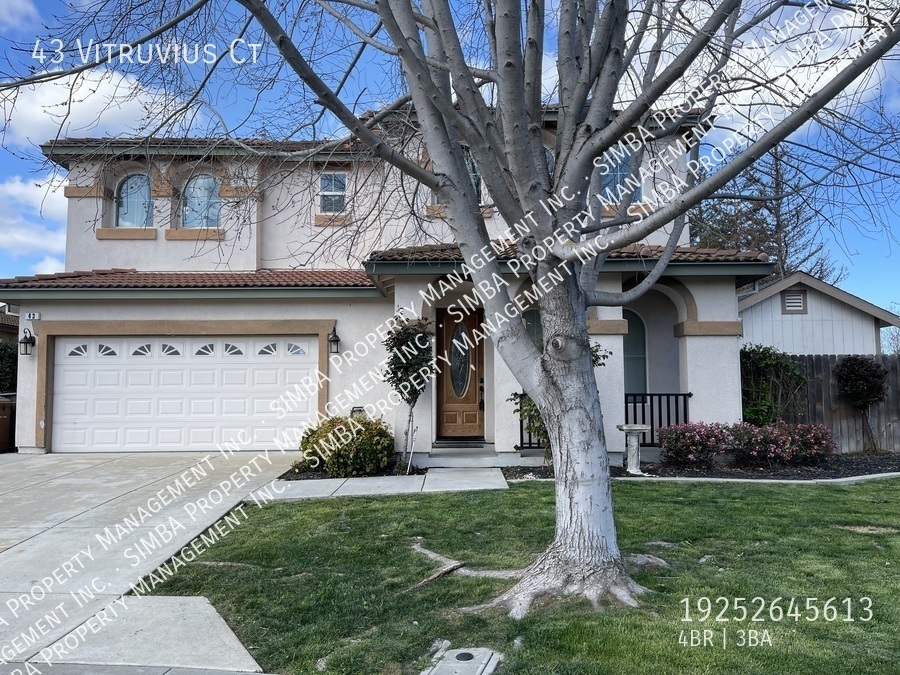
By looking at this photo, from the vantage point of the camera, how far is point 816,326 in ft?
42.5

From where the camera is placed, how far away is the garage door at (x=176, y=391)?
1138 centimetres

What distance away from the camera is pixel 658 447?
33.3ft

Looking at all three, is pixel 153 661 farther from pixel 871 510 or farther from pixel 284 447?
pixel 284 447

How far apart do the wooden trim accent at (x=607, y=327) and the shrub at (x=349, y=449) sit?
3.92 metres

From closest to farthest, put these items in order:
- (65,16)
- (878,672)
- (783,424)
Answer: (878,672), (65,16), (783,424)

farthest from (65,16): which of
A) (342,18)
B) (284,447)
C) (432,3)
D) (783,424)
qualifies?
(783,424)

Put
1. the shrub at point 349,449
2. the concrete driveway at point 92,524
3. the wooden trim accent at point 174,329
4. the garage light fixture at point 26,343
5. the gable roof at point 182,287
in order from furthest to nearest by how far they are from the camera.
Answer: the wooden trim accent at point 174,329 < the garage light fixture at point 26,343 < the gable roof at point 182,287 < the shrub at point 349,449 < the concrete driveway at point 92,524

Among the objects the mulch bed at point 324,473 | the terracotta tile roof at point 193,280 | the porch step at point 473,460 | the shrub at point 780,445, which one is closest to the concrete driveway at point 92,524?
the mulch bed at point 324,473

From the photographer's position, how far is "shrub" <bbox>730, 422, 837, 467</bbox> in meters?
9.44

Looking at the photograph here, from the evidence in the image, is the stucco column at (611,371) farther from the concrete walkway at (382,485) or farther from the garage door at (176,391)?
the garage door at (176,391)

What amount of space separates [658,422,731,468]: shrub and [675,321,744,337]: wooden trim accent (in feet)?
5.33

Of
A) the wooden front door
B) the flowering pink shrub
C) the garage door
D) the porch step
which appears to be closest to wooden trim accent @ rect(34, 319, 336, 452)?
the garage door

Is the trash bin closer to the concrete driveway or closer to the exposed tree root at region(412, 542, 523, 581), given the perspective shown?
the concrete driveway

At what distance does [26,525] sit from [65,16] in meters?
5.20
